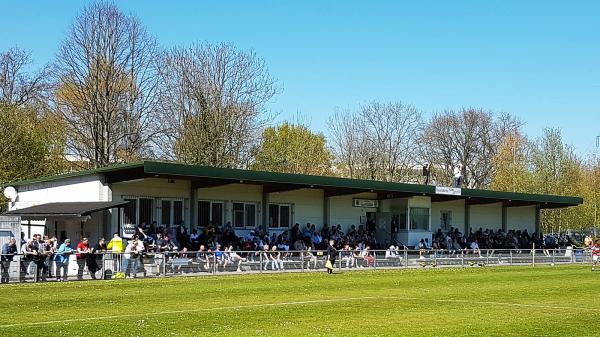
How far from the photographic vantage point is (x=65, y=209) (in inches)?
1447

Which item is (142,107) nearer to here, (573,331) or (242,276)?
(242,276)

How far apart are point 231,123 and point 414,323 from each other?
45.2 metres

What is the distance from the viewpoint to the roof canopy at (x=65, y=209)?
1396 inches

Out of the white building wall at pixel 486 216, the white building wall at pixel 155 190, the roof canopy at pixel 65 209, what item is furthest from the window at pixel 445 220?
the roof canopy at pixel 65 209

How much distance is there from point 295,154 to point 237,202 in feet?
99.7

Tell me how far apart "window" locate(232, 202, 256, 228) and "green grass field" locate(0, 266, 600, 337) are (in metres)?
14.0

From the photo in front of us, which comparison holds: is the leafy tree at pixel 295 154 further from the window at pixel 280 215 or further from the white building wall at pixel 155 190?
the white building wall at pixel 155 190

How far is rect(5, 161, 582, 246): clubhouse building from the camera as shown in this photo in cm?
3869

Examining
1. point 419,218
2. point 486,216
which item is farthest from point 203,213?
point 486,216

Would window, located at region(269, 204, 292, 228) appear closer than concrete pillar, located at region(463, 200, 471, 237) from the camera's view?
Yes

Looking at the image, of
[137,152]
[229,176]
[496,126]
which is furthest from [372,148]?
[229,176]

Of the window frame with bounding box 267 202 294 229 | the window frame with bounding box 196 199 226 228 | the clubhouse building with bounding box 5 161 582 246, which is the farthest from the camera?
the window frame with bounding box 267 202 294 229

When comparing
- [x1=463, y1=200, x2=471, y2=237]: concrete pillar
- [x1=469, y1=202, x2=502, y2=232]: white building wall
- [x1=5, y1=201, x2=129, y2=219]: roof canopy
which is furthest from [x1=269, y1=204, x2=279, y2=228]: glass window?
[x1=469, y1=202, x2=502, y2=232]: white building wall

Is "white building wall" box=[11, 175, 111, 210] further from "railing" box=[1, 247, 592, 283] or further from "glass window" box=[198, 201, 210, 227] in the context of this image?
"railing" box=[1, 247, 592, 283]
